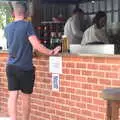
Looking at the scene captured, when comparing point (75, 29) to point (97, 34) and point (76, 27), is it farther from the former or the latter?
point (97, 34)

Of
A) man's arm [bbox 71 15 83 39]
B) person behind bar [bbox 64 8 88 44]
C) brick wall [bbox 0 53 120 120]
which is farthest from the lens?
man's arm [bbox 71 15 83 39]

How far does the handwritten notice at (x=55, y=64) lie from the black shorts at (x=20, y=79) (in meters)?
0.63

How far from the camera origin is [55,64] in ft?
26.8

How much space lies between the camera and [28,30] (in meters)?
7.55

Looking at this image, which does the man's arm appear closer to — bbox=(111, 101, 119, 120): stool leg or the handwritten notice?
the handwritten notice

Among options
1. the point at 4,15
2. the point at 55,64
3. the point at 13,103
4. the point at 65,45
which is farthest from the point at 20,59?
the point at 4,15

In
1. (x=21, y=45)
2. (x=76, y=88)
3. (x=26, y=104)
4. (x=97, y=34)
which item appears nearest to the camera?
(x=21, y=45)

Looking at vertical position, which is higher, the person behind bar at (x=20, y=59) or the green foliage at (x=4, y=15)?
the green foliage at (x=4, y=15)

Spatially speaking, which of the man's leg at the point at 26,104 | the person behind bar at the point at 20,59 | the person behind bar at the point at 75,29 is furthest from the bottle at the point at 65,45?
the person behind bar at the point at 75,29

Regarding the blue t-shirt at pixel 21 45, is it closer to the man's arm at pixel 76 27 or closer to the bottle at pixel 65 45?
the bottle at pixel 65 45

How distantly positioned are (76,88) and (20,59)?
993 millimetres

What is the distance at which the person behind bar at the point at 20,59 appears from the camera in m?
7.55

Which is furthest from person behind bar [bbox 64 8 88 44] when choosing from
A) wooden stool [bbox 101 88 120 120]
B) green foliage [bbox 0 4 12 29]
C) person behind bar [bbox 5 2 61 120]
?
wooden stool [bbox 101 88 120 120]

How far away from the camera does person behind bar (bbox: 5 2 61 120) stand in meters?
7.55
